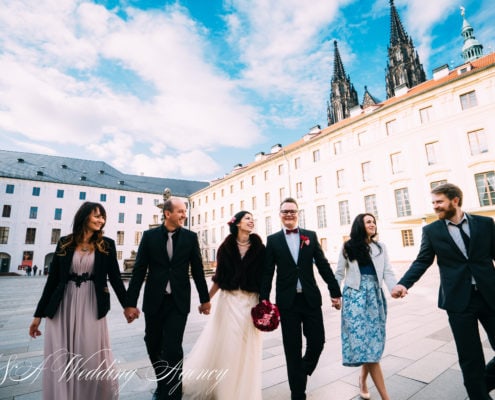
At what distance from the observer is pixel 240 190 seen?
1554 inches

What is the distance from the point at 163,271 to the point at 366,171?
26263mm

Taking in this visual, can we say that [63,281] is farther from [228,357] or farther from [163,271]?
[228,357]

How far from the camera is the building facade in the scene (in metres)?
37.6

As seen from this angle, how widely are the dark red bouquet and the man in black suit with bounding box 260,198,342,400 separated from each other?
0.11 metres

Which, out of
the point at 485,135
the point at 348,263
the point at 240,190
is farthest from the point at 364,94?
the point at 348,263

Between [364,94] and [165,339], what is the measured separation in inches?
2452

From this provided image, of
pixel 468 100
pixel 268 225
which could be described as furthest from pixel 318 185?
pixel 468 100

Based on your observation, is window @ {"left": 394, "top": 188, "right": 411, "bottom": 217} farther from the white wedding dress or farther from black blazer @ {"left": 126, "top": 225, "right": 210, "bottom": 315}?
black blazer @ {"left": 126, "top": 225, "right": 210, "bottom": 315}

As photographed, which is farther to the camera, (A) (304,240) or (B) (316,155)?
(B) (316,155)

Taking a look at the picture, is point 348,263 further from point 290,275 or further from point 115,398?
point 115,398

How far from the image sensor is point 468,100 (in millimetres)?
20547

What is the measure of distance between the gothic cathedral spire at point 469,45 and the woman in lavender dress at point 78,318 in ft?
257

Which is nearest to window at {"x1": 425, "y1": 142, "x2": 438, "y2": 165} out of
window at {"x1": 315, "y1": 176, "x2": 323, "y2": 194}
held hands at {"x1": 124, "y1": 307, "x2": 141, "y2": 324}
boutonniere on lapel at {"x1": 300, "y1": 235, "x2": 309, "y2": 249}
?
window at {"x1": 315, "y1": 176, "x2": 323, "y2": 194}

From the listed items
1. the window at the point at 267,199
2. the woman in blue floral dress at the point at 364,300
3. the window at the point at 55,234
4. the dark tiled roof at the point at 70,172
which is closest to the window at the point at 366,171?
the window at the point at 267,199
